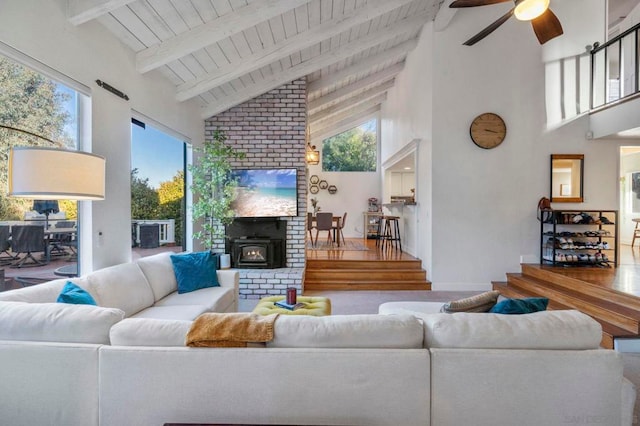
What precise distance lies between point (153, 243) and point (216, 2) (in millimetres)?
2757

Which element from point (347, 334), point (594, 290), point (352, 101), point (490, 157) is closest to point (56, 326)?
point (347, 334)

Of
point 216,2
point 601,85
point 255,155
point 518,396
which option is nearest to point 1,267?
point 216,2

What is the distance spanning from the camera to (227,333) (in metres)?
1.46

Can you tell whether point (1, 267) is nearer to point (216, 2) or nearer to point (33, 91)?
point (33, 91)

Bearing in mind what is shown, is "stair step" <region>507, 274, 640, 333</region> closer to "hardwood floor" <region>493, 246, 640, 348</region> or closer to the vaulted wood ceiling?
"hardwood floor" <region>493, 246, 640, 348</region>

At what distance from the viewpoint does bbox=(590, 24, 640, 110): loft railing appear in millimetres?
4453

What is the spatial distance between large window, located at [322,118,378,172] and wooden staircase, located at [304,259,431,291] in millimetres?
5117

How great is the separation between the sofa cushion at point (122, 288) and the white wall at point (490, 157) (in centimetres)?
397

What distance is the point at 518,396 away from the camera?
142 centimetres

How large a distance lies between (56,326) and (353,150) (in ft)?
30.7

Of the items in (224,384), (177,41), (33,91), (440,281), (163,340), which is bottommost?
(440,281)

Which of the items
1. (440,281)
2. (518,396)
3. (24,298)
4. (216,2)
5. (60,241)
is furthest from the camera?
(440,281)

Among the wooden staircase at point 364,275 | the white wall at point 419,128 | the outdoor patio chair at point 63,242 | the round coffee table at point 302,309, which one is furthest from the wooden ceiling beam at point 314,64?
the round coffee table at point 302,309

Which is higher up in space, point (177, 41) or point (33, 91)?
point (177, 41)
